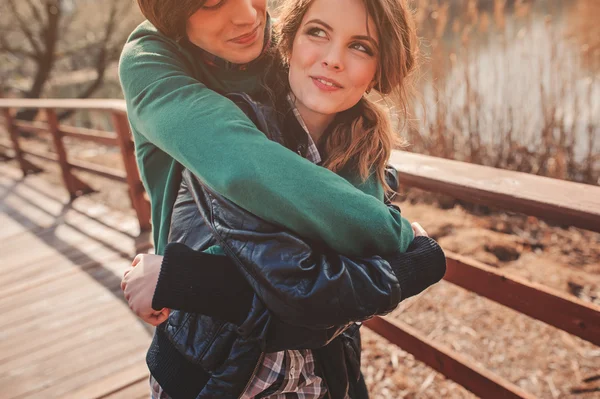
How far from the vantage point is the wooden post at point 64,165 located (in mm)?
3855

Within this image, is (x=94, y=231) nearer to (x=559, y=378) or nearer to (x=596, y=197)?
(x=559, y=378)

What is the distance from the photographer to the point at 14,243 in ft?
→ 11.1

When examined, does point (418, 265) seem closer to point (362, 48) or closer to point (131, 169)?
point (362, 48)

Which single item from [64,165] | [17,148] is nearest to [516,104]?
[64,165]

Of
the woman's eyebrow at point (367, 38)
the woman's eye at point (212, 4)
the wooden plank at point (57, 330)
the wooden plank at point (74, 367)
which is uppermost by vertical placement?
the woman's eye at point (212, 4)

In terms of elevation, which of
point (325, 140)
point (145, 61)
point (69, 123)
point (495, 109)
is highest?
point (145, 61)

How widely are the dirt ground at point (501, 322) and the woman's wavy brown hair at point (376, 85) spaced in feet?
4.37

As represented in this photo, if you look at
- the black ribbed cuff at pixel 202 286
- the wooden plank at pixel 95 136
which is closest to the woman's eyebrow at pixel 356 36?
the black ribbed cuff at pixel 202 286

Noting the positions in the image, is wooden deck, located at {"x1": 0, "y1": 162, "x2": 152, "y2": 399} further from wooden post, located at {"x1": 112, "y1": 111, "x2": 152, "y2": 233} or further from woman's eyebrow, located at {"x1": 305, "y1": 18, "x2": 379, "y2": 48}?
woman's eyebrow, located at {"x1": 305, "y1": 18, "x2": 379, "y2": 48}

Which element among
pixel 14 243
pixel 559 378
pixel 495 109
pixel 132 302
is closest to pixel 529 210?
pixel 132 302

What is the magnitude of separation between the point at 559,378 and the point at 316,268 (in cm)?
169

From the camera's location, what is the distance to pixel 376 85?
1070mm

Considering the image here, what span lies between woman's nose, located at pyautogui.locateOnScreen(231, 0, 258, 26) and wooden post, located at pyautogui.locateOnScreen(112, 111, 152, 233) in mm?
2033

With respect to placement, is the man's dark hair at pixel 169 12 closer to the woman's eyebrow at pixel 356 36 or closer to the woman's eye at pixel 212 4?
the woman's eye at pixel 212 4
